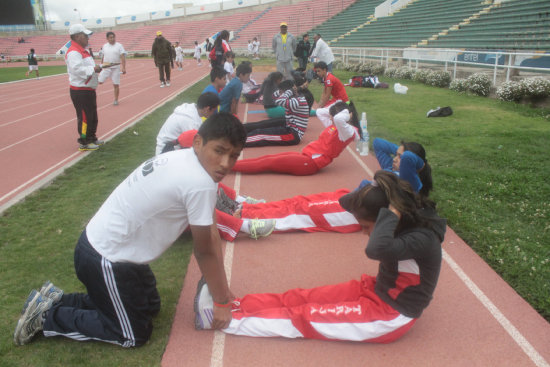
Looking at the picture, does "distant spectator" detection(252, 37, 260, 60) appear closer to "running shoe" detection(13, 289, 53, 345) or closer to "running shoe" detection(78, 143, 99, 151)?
"running shoe" detection(78, 143, 99, 151)

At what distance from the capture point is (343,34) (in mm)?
30875

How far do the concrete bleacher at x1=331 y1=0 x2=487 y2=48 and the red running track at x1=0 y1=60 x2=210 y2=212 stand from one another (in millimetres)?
12290

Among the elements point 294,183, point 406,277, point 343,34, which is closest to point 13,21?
point 343,34

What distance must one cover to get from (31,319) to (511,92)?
11.3 meters

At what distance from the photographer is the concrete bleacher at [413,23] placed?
65.7ft

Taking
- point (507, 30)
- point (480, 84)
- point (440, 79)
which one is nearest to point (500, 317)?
point (480, 84)

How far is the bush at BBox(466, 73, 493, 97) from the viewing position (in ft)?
38.8

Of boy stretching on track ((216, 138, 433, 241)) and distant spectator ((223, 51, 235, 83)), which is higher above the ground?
distant spectator ((223, 51, 235, 83))

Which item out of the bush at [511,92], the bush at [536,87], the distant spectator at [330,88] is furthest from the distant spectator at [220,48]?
the bush at [536,87]

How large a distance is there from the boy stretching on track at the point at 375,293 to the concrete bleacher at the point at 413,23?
20099mm

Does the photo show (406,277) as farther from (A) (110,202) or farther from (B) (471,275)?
(A) (110,202)

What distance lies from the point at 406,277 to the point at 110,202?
5.94 feet

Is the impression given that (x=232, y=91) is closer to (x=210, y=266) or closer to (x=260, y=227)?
(x=260, y=227)

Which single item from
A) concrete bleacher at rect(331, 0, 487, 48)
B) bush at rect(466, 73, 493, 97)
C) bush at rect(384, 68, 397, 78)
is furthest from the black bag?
concrete bleacher at rect(331, 0, 487, 48)
